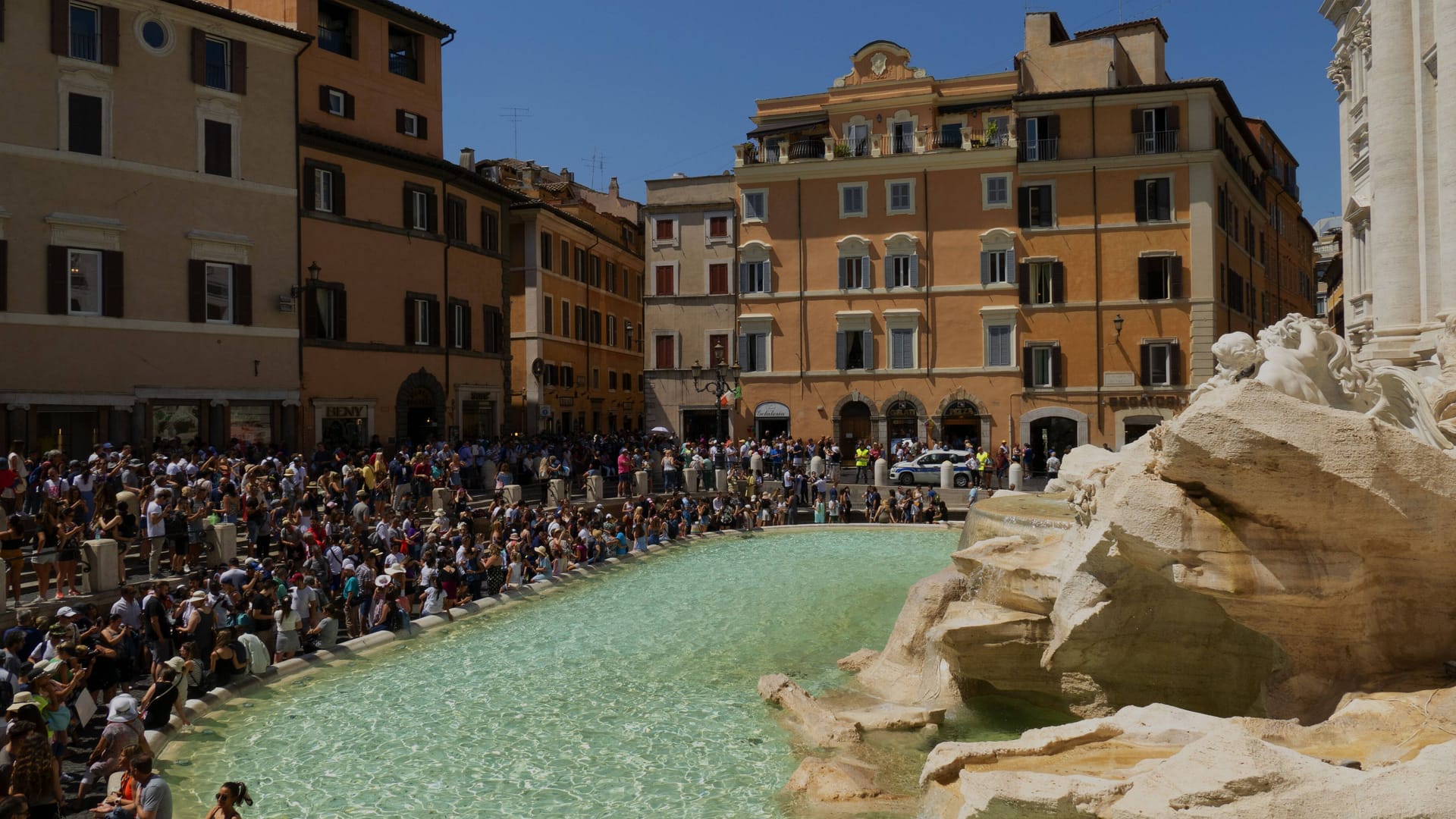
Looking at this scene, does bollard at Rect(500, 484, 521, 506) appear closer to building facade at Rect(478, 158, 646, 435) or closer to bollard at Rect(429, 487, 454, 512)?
bollard at Rect(429, 487, 454, 512)

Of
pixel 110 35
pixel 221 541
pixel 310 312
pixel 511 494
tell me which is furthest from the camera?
pixel 310 312

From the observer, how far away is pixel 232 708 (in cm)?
1108

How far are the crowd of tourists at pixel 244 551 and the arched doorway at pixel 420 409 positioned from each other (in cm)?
225

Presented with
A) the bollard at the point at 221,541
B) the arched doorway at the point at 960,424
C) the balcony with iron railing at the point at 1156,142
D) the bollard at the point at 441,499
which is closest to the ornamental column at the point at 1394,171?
the balcony with iron railing at the point at 1156,142

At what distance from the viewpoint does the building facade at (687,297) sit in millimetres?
42406

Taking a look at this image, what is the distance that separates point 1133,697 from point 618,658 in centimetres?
623

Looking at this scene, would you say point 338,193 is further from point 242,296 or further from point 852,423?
point 852,423

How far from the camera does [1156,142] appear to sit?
3678 cm

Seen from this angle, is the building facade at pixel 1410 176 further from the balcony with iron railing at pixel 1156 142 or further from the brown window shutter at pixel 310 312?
the brown window shutter at pixel 310 312

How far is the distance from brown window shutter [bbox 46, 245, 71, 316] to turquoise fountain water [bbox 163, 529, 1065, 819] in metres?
13.9

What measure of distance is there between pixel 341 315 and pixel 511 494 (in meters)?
Answer: 9.70

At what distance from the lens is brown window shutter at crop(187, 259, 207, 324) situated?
976 inches

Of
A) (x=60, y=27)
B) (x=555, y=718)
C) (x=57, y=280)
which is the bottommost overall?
(x=555, y=718)

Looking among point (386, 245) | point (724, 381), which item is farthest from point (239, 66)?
point (724, 381)
